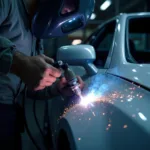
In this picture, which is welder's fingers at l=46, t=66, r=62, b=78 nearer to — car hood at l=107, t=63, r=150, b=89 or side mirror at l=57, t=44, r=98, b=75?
car hood at l=107, t=63, r=150, b=89

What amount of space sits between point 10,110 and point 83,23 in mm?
473

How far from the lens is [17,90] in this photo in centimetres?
160

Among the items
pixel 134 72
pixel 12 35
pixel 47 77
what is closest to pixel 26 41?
pixel 12 35

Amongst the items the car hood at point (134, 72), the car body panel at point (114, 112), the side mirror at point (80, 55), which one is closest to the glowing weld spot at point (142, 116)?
the car body panel at point (114, 112)

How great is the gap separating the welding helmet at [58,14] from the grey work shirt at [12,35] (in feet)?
0.26

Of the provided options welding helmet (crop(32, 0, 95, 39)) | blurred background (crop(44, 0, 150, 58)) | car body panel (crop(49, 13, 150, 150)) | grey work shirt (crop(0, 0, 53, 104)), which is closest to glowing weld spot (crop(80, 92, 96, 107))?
car body panel (crop(49, 13, 150, 150))

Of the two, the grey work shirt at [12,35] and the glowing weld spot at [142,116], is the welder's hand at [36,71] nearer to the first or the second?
the grey work shirt at [12,35]

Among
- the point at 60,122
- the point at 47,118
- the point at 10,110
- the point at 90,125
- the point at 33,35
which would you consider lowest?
the point at 47,118

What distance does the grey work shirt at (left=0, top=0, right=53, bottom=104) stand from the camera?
4.54 feet

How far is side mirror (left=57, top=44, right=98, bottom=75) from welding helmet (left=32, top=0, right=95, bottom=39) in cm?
72

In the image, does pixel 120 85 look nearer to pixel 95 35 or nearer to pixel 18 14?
pixel 18 14

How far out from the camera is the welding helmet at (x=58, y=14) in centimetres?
141

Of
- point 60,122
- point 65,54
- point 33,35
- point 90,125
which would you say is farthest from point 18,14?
point 60,122

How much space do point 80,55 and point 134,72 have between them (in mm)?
387
